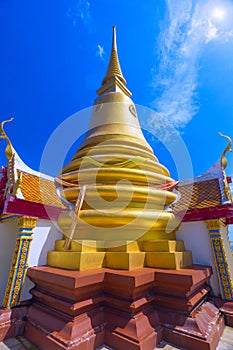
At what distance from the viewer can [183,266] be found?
3.25 meters

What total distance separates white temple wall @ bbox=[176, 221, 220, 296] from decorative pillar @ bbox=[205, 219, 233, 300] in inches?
4.4

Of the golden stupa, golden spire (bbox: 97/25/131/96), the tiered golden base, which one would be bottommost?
the tiered golden base

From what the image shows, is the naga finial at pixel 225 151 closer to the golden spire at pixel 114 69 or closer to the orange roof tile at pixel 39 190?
the orange roof tile at pixel 39 190

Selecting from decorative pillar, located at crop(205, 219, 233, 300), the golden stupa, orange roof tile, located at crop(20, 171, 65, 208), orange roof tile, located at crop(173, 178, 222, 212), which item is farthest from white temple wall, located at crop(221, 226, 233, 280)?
orange roof tile, located at crop(20, 171, 65, 208)

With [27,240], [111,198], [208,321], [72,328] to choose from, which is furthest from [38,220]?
[208,321]

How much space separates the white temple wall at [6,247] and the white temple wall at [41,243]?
50 centimetres

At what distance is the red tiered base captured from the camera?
235 centimetres

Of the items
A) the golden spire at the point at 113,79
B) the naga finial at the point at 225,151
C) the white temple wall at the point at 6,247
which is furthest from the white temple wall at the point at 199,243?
the golden spire at the point at 113,79

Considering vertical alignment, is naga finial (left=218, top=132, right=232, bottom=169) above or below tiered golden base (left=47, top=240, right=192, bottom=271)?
above

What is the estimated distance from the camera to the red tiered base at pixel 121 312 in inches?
92.4

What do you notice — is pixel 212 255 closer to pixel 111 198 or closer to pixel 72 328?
pixel 111 198

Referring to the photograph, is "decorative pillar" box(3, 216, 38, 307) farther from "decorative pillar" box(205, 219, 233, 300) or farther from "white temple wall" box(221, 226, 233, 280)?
"white temple wall" box(221, 226, 233, 280)

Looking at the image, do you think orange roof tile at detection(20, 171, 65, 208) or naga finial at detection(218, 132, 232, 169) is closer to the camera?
orange roof tile at detection(20, 171, 65, 208)

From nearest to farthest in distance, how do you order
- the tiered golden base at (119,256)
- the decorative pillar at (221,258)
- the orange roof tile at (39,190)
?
the tiered golden base at (119,256) → the decorative pillar at (221,258) → the orange roof tile at (39,190)
